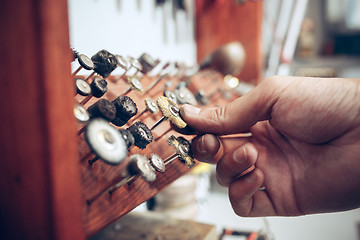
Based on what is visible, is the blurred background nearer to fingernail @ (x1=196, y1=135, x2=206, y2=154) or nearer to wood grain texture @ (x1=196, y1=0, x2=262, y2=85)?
wood grain texture @ (x1=196, y1=0, x2=262, y2=85)

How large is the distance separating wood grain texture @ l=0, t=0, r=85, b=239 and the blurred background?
2.00 feet

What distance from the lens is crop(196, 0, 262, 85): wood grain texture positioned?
1.65m

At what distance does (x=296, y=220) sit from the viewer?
121 cm

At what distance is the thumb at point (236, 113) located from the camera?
0.60 m

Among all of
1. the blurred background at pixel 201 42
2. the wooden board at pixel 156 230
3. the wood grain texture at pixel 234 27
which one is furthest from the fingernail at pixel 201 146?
the wood grain texture at pixel 234 27

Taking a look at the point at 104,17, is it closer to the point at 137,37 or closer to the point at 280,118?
the point at 137,37

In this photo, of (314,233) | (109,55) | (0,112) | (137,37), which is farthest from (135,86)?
(314,233)

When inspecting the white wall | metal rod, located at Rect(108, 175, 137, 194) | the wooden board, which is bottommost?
the wooden board

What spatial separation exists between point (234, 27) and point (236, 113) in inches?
50.1

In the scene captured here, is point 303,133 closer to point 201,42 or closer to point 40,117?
point 40,117

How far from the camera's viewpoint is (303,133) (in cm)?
63

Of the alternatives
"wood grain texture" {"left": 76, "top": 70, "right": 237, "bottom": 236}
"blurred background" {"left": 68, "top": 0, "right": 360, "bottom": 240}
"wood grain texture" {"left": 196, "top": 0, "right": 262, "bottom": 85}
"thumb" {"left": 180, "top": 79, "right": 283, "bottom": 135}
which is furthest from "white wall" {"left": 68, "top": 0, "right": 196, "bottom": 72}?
"thumb" {"left": 180, "top": 79, "right": 283, "bottom": 135}

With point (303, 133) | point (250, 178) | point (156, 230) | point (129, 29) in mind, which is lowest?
point (156, 230)

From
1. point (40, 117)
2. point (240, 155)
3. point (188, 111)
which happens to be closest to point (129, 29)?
point (188, 111)
